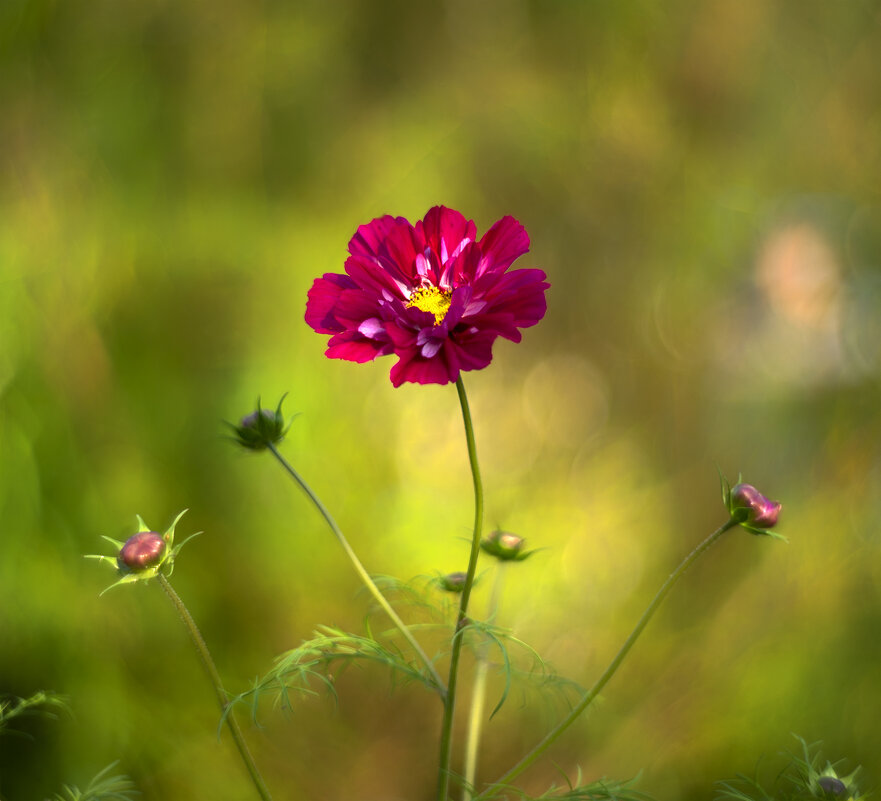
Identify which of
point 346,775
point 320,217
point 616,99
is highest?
point 616,99

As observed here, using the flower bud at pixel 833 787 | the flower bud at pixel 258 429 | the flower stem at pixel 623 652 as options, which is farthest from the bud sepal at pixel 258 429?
the flower bud at pixel 833 787

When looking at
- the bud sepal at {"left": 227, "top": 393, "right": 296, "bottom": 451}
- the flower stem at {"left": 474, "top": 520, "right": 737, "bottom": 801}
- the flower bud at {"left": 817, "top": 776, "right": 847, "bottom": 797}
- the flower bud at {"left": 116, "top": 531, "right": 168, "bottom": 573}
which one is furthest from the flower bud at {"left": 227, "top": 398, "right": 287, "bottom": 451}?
the flower bud at {"left": 817, "top": 776, "right": 847, "bottom": 797}

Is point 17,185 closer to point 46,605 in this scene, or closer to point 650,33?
point 46,605

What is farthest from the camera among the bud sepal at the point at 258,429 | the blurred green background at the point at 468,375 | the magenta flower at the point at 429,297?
the blurred green background at the point at 468,375

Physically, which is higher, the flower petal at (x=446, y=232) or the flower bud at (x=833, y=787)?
the flower petal at (x=446, y=232)

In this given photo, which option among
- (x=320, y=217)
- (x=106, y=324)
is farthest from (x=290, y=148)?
(x=106, y=324)

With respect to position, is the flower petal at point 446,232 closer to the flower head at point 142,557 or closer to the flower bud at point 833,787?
the flower head at point 142,557

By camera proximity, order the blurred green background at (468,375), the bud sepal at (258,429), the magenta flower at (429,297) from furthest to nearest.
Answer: the blurred green background at (468,375) < the bud sepal at (258,429) < the magenta flower at (429,297)
